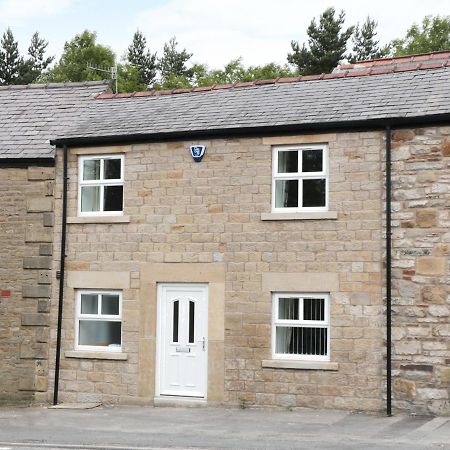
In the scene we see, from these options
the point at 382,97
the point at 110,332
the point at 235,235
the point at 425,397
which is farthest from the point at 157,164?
the point at 425,397

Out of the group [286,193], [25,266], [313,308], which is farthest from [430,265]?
[25,266]

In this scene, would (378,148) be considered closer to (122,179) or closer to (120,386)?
(122,179)

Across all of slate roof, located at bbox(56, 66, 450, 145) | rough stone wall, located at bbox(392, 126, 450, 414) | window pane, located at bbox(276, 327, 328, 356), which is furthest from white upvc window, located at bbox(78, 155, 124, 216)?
rough stone wall, located at bbox(392, 126, 450, 414)

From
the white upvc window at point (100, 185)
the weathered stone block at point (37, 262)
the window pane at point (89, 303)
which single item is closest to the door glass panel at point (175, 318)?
the window pane at point (89, 303)

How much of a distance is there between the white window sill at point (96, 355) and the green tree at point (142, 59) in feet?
137

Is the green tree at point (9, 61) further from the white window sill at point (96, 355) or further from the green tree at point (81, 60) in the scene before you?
the white window sill at point (96, 355)

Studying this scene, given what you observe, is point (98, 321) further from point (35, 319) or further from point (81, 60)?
point (81, 60)

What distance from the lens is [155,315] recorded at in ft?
55.9

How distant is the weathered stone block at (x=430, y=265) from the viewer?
1528cm

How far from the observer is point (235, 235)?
54.7 feet

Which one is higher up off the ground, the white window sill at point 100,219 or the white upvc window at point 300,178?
the white upvc window at point 300,178

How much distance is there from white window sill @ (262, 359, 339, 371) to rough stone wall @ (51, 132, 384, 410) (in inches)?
4.6

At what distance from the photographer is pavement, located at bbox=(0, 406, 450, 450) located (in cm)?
1223

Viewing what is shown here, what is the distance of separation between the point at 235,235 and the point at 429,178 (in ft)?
12.2
